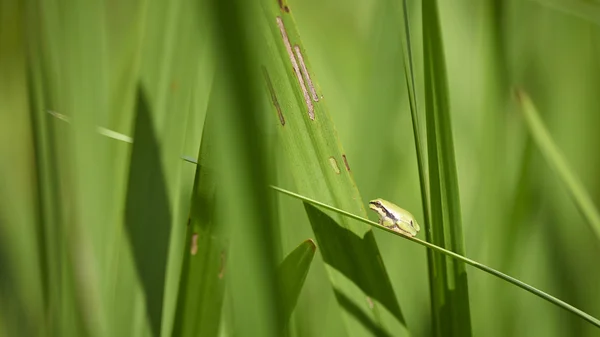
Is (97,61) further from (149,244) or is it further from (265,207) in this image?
(265,207)

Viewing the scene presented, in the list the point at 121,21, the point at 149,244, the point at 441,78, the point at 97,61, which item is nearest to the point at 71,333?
the point at 149,244

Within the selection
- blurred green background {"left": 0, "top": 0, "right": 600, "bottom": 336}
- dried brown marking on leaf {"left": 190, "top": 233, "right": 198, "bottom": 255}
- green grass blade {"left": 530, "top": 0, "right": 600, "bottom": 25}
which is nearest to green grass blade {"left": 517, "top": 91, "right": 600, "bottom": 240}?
blurred green background {"left": 0, "top": 0, "right": 600, "bottom": 336}

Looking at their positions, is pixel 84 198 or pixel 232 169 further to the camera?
pixel 84 198

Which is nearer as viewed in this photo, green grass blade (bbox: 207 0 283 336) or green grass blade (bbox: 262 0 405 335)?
green grass blade (bbox: 207 0 283 336)

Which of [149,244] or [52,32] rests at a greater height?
[52,32]

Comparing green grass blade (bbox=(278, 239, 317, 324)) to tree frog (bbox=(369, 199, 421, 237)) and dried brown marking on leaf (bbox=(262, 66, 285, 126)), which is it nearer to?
dried brown marking on leaf (bbox=(262, 66, 285, 126))

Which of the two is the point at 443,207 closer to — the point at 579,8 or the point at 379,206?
the point at 379,206
